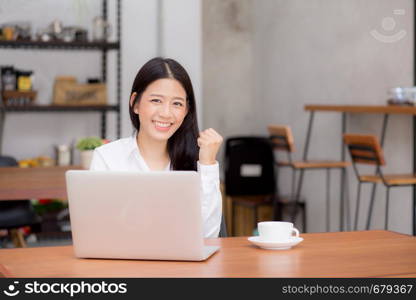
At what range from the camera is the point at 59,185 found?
354cm

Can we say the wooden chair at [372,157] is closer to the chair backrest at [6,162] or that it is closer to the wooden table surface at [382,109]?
the wooden table surface at [382,109]

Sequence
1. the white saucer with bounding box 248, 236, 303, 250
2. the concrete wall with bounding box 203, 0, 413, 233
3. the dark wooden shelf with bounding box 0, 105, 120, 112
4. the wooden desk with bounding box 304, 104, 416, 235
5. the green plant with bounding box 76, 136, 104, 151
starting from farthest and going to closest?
the dark wooden shelf with bounding box 0, 105, 120, 112
the concrete wall with bounding box 203, 0, 413, 233
the wooden desk with bounding box 304, 104, 416, 235
the green plant with bounding box 76, 136, 104, 151
the white saucer with bounding box 248, 236, 303, 250

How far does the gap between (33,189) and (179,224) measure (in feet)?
6.03

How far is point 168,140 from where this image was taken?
8.11ft

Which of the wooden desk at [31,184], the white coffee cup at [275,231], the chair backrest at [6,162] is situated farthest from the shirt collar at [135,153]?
the chair backrest at [6,162]

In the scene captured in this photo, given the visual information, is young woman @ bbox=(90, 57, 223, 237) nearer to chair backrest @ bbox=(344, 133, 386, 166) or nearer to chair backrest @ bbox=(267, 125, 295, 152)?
chair backrest @ bbox=(344, 133, 386, 166)

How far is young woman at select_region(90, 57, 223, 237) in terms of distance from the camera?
7.43 ft

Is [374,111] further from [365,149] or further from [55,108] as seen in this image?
[55,108]

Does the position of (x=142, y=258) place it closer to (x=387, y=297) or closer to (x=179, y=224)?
(x=179, y=224)

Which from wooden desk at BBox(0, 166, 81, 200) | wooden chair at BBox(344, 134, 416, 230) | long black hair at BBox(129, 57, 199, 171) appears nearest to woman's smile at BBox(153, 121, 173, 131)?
long black hair at BBox(129, 57, 199, 171)

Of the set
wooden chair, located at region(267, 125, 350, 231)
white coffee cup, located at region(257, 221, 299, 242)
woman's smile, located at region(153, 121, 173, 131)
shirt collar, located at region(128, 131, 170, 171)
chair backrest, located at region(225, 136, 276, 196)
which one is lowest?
chair backrest, located at region(225, 136, 276, 196)

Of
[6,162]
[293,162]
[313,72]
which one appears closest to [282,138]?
[293,162]

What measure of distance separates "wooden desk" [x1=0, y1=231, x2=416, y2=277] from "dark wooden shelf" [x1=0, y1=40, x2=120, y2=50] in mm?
3901

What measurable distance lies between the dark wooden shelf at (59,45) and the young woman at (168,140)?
339 cm
